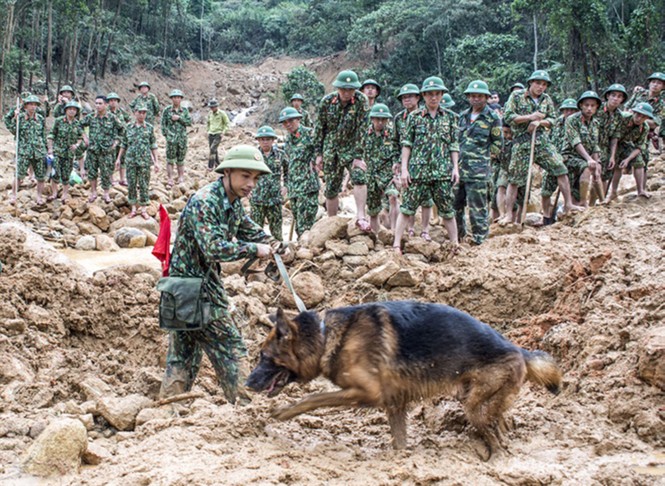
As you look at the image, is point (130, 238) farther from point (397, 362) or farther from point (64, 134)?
point (397, 362)

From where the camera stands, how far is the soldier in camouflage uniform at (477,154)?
911 cm

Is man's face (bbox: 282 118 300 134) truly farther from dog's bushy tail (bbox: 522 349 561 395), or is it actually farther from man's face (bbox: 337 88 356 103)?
dog's bushy tail (bbox: 522 349 561 395)

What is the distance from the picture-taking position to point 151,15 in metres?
40.5

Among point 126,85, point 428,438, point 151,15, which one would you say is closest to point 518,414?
point 428,438

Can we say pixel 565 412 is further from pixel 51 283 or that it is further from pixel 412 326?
pixel 51 283

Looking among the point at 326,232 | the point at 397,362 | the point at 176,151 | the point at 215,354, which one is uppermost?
the point at 176,151

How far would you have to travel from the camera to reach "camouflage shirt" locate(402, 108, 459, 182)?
26.9 feet

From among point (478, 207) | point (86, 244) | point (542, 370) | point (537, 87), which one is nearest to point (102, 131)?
point (86, 244)

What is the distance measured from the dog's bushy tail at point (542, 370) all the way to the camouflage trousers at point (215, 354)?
208cm

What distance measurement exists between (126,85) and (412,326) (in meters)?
34.7

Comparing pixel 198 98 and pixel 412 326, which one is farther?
pixel 198 98

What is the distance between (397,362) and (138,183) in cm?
1127

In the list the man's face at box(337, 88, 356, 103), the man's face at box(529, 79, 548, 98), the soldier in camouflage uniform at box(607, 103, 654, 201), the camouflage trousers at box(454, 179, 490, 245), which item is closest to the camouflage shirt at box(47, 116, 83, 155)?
the man's face at box(337, 88, 356, 103)

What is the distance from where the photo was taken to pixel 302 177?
379 inches
